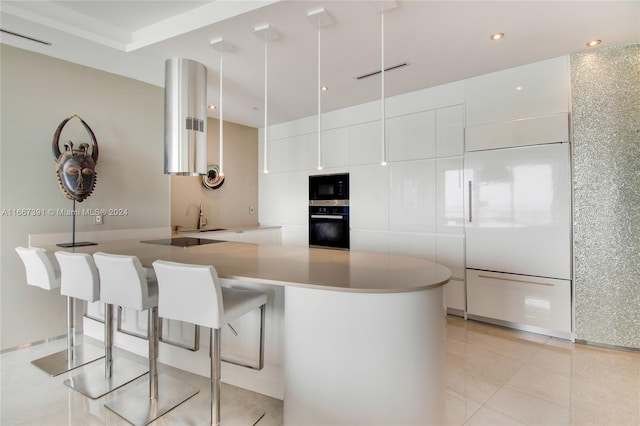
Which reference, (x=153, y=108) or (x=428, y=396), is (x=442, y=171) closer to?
(x=428, y=396)

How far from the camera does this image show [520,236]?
2912 millimetres

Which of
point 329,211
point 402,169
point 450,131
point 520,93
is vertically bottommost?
point 329,211

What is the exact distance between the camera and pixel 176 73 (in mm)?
2699

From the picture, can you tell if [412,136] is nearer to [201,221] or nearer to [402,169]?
[402,169]

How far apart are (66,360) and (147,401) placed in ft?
3.52

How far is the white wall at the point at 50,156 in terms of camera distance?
8.51ft

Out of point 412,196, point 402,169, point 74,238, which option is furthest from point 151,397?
Answer: point 402,169

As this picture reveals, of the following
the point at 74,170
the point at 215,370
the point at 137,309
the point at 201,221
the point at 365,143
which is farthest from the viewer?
the point at 201,221

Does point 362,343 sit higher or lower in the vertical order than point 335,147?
lower

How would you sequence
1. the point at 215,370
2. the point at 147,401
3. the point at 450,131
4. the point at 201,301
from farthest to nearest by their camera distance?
the point at 450,131
the point at 147,401
the point at 215,370
the point at 201,301

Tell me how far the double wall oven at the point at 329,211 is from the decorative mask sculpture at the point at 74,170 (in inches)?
103

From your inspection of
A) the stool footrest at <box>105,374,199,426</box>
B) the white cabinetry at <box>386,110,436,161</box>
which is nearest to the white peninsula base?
the stool footrest at <box>105,374,199,426</box>

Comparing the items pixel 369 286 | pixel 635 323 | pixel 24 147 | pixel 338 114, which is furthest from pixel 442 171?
pixel 24 147

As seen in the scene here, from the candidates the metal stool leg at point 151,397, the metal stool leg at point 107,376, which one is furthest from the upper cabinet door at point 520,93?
the metal stool leg at point 107,376
